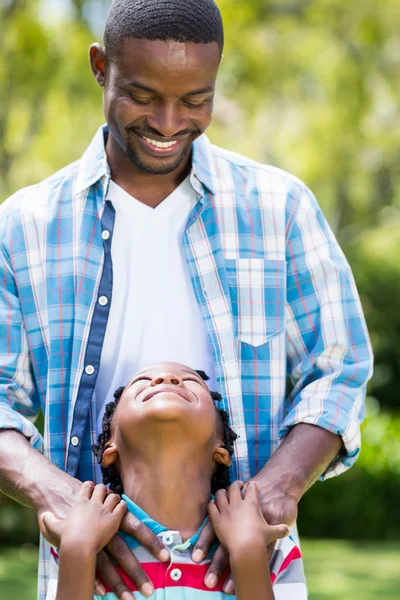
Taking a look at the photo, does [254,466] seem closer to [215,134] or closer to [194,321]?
[194,321]

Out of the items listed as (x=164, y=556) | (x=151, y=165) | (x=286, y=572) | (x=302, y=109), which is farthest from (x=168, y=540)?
(x=302, y=109)

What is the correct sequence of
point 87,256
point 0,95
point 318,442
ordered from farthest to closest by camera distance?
1. point 0,95
2. point 87,256
3. point 318,442

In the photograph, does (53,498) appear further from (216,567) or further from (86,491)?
(216,567)

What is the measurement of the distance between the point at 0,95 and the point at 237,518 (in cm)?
1074

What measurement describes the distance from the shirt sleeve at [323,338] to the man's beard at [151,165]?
1.43ft

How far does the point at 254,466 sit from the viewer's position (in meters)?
3.35

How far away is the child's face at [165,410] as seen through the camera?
9.61ft

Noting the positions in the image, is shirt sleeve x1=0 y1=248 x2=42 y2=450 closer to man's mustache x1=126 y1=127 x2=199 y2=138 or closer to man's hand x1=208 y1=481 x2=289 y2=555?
man's mustache x1=126 y1=127 x2=199 y2=138

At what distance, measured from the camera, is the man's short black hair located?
10.3 feet

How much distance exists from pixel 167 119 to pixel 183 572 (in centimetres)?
132

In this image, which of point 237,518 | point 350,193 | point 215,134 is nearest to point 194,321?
point 237,518

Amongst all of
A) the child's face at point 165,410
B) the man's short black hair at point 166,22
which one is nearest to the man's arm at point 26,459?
the child's face at point 165,410

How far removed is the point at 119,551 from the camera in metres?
2.78

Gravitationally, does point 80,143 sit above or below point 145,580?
above
